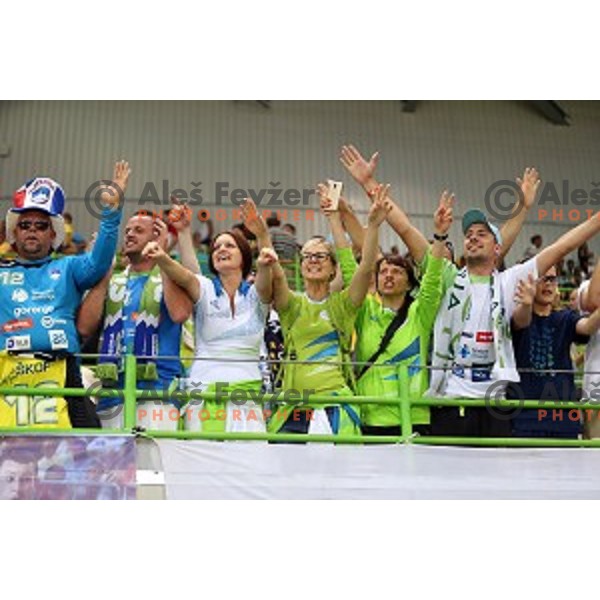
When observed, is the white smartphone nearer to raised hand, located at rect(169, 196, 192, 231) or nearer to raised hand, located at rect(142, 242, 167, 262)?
raised hand, located at rect(169, 196, 192, 231)

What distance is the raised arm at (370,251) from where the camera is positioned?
5977mm

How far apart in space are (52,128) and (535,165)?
19.0 ft

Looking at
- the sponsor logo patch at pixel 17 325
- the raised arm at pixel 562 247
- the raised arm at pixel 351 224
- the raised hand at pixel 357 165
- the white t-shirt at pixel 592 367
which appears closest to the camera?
the sponsor logo patch at pixel 17 325

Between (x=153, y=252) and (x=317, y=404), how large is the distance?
3.36 ft

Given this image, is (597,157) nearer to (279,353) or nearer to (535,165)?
(535,165)

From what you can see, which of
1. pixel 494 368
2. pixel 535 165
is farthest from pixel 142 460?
pixel 535 165

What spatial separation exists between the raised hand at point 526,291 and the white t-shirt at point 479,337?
56 mm

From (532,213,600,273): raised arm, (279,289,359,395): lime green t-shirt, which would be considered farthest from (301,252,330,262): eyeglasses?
(532,213,600,273): raised arm

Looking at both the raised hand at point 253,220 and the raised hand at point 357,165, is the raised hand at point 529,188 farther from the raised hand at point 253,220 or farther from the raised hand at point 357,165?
Answer: the raised hand at point 253,220

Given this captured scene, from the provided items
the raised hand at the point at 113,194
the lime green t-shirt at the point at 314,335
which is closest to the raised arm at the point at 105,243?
the raised hand at the point at 113,194

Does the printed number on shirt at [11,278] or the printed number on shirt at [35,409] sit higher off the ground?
the printed number on shirt at [11,278]

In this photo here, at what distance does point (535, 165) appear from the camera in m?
15.4

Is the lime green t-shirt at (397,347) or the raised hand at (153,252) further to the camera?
the lime green t-shirt at (397,347)

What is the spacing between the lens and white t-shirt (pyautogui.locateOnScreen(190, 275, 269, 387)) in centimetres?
592
